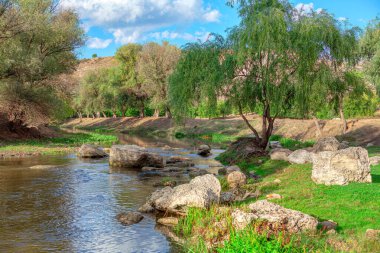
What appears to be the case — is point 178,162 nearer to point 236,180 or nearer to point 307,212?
point 236,180

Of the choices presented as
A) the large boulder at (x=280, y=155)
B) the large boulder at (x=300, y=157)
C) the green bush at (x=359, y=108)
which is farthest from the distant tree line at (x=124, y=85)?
the large boulder at (x=300, y=157)

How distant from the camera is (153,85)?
250 ft

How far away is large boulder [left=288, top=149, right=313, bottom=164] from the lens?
2458 centimetres

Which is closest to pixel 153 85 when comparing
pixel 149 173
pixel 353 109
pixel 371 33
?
pixel 353 109

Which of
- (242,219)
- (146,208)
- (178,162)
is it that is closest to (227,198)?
(146,208)

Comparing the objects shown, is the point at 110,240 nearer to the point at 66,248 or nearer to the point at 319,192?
the point at 66,248

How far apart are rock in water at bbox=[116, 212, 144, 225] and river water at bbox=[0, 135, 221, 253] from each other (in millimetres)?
213

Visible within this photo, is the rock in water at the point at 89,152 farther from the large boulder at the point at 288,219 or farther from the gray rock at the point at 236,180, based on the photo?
the large boulder at the point at 288,219

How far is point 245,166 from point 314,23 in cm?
1059

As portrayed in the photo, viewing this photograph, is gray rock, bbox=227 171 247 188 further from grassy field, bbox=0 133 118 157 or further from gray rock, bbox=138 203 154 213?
grassy field, bbox=0 133 118 157

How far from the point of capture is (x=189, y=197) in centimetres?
1538

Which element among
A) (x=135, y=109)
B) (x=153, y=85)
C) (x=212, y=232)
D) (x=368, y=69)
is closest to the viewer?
(x=212, y=232)

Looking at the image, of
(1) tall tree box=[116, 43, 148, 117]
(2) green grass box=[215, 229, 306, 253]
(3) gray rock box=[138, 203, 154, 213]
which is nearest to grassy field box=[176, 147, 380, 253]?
(2) green grass box=[215, 229, 306, 253]

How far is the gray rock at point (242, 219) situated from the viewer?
464 inches
